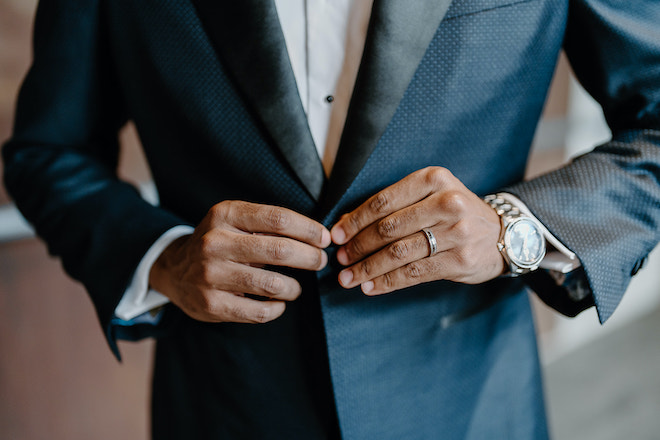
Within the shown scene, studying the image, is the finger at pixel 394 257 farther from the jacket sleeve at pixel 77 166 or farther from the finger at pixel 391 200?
the jacket sleeve at pixel 77 166

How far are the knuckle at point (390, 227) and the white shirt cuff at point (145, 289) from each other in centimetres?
32

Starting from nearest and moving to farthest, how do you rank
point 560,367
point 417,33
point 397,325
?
point 417,33
point 397,325
point 560,367

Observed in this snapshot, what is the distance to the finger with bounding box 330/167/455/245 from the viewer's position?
53 centimetres

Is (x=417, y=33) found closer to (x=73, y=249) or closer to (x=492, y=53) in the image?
(x=492, y=53)

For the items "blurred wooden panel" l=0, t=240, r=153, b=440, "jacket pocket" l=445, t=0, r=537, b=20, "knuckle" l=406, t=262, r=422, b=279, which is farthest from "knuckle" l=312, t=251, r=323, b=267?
"blurred wooden panel" l=0, t=240, r=153, b=440

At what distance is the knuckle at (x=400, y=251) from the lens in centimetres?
52

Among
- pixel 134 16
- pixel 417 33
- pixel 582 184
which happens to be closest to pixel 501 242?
pixel 582 184

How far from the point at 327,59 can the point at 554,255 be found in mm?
407

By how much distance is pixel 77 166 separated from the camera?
760mm

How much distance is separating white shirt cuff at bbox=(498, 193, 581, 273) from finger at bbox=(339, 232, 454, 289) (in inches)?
5.8

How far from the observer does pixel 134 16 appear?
64 cm

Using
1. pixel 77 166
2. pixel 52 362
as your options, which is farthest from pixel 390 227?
pixel 52 362

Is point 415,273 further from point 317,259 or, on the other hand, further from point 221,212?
point 221,212

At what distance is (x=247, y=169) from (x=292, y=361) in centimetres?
28
